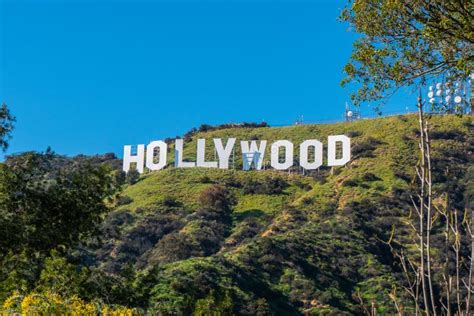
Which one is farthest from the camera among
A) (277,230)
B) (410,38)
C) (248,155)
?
(248,155)

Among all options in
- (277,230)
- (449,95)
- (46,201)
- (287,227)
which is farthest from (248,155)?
(449,95)

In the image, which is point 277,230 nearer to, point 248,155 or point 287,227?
point 287,227

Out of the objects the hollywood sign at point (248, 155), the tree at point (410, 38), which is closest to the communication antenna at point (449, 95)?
the tree at point (410, 38)

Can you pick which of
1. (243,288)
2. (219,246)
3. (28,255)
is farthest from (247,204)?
(28,255)

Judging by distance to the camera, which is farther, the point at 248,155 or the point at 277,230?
the point at 248,155

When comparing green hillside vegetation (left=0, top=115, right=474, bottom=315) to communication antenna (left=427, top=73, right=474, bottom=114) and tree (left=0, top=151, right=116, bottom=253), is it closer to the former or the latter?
tree (left=0, top=151, right=116, bottom=253)

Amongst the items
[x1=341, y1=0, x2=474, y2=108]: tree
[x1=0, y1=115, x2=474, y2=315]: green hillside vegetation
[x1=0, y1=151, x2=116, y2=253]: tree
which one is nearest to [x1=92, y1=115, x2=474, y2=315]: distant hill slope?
[x1=0, y1=115, x2=474, y2=315]: green hillside vegetation

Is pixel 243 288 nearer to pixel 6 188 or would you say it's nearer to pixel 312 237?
pixel 312 237
